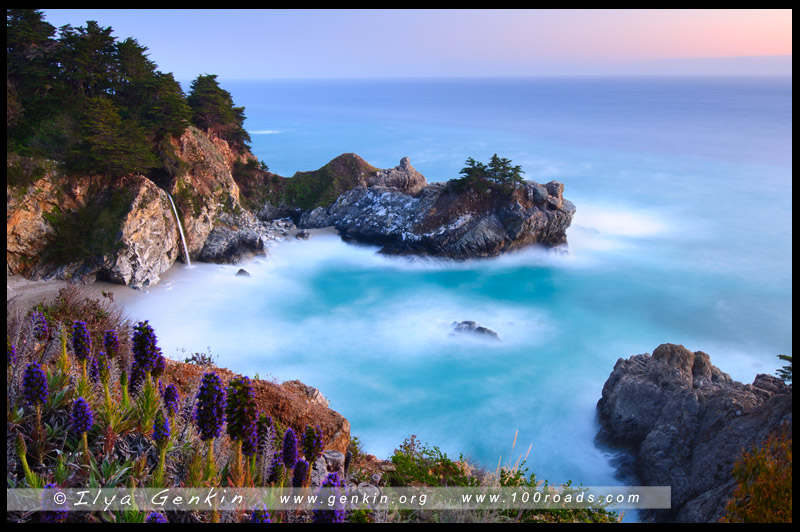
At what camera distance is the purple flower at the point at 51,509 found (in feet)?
11.1

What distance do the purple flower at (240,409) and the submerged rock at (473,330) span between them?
1513 centimetres

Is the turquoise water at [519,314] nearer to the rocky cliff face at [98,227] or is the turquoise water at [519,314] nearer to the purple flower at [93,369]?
the rocky cliff face at [98,227]

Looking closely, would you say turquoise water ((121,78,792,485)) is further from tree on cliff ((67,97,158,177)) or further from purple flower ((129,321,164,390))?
purple flower ((129,321,164,390))

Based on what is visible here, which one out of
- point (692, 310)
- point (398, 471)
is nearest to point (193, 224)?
point (398, 471)

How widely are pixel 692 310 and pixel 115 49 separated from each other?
28649mm

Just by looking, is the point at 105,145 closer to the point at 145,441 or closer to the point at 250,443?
the point at 145,441

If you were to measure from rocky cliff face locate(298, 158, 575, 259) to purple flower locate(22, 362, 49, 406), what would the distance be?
22.1 m

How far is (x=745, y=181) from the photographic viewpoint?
3978cm

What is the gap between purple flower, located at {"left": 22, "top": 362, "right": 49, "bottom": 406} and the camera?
164 inches

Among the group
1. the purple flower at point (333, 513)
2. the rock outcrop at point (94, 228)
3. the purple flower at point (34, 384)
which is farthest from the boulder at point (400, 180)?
the purple flower at point (333, 513)

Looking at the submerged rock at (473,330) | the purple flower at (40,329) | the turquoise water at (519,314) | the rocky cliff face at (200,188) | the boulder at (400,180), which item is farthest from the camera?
the boulder at (400,180)

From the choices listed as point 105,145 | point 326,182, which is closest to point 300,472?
point 105,145
